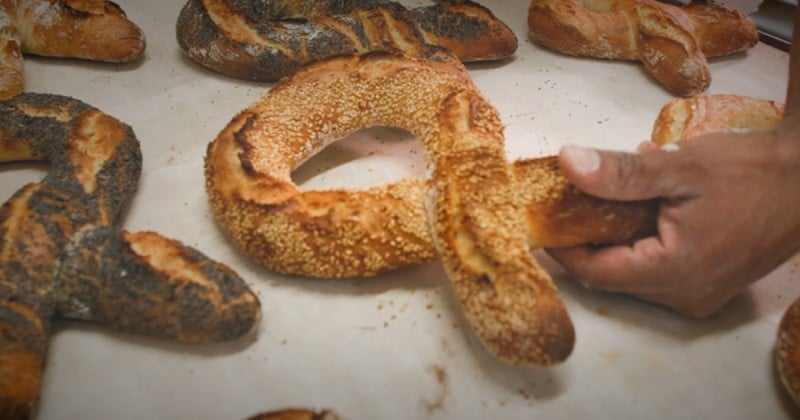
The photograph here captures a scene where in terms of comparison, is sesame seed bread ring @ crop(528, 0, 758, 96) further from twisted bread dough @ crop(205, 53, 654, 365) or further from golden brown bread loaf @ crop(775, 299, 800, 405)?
golden brown bread loaf @ crop(775, 299, 800, 405)

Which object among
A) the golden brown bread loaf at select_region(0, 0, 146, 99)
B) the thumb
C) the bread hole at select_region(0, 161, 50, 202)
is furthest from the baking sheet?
the golden brown bread loaf at select_region(0, 0, 146, 99)

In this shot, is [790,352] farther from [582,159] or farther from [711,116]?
[711,116]

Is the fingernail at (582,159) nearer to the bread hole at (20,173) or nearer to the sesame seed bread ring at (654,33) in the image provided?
the sesame seed bread ring at (654,33)

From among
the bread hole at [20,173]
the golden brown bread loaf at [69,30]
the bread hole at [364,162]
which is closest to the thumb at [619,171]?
the bread hole at [364,162]

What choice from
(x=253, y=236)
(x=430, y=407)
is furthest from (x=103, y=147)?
(x=430, y=407)

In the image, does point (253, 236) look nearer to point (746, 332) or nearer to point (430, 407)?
point (430, 407)

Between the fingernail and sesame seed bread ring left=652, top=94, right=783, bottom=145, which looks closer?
the fingernail

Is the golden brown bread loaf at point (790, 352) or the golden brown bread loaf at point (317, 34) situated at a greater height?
the golden brown bread loaf at point (317, 34)
